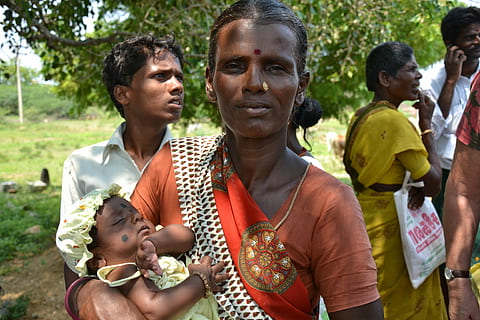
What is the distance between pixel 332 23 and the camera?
7.05 meters

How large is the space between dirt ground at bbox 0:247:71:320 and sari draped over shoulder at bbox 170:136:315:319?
400 cm

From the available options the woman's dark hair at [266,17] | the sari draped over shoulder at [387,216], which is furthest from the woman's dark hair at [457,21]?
the woman's dark hair at [266,17]

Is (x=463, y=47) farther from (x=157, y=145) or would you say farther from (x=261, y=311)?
(x=261, y=311)

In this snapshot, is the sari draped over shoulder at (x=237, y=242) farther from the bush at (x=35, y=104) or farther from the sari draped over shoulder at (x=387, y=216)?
the bush at (x=35, y=104)

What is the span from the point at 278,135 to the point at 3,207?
8.86m

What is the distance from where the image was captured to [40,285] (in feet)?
18.3

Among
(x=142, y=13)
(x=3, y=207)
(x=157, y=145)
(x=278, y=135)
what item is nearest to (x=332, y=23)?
(x=142, y=13)

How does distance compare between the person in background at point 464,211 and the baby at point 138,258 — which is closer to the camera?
the baby at point 138,258

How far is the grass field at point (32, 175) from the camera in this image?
7113 mm

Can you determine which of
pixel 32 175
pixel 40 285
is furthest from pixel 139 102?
pixel 32 175

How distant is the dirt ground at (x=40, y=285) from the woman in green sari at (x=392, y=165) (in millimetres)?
3422

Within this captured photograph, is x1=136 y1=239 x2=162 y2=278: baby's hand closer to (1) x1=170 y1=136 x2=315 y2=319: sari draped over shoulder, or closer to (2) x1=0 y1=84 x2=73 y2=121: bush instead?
(1) x1=170 y1=136 x2=315 y2=319: sari draped over shoulder

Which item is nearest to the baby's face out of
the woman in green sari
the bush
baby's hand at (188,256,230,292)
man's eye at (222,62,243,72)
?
baby's hand at (188,256,230,292)

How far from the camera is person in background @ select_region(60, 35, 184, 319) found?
8.14 ft
